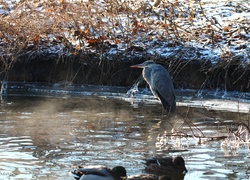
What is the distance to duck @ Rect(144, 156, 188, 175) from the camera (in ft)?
19.4

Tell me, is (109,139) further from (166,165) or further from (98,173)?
(98,173)

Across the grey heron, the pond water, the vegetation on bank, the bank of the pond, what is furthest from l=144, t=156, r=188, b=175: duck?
the vegetation on bank

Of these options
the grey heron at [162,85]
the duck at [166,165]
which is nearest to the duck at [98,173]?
the duck at [166,165]

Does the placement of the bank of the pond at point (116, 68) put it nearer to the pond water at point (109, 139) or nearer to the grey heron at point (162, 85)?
the grey heron at point (162, 85)

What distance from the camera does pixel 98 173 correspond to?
5.31m

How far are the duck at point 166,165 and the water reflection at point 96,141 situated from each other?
0.41 ft

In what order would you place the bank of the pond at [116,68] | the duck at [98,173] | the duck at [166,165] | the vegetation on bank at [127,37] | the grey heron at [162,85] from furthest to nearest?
the vegetation on bank at [127,37] < the bank of the pond at [116,68] < the grey heron at [162,85] < the duck at [166,165] < the duck at [98,173]

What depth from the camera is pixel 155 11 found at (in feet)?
56.1

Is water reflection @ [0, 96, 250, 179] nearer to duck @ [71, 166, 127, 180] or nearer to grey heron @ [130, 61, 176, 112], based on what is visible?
grey heron @ [130, 61, 176, 112]

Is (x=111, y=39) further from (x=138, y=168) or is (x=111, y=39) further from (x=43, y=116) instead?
(x=138, y=168)

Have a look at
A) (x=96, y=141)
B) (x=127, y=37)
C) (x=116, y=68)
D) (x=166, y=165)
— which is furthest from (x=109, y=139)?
(x=127, y=37)

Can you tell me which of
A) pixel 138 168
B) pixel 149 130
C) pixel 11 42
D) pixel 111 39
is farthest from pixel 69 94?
pixel 138 168

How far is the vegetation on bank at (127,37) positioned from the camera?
13891mm

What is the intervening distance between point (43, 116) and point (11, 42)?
4.90 metres
